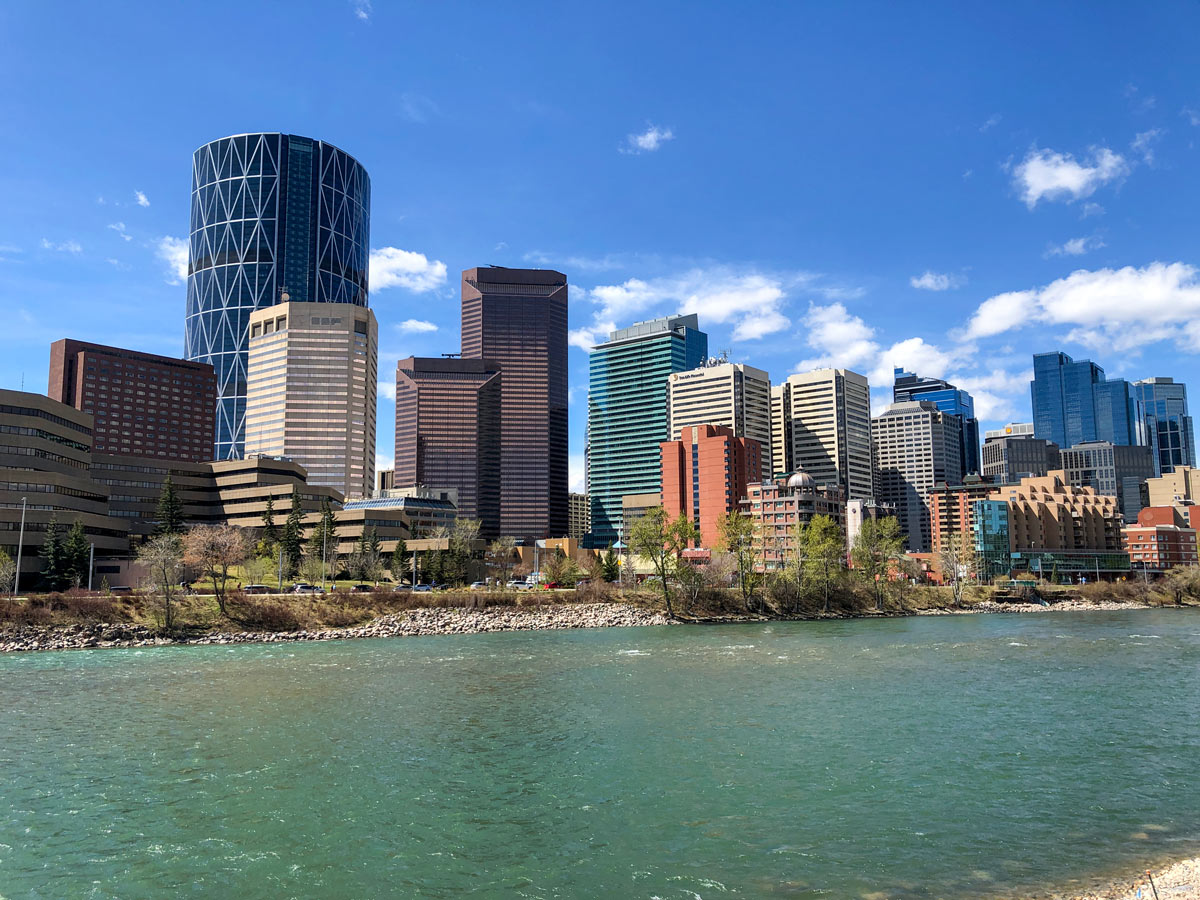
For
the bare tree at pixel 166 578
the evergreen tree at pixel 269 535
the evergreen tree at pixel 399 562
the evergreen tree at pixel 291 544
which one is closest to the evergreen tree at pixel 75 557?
the bare tree at pixel 166 578

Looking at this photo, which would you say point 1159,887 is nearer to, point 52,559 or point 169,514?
point 52,559

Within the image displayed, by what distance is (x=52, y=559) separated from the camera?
12038 centimetres

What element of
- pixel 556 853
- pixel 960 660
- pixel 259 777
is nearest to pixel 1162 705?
pixel 960 660

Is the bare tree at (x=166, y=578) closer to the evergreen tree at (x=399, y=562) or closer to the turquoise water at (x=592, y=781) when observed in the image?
the turquoise water at (x=592, y=781)

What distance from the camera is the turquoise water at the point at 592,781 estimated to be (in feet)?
77.2

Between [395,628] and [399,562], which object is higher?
[399,562]

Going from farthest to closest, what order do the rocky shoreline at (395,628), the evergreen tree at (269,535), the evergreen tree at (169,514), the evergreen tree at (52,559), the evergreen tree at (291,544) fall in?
the evergreen tree at (269,535), the evergreen tree at (169,514), the evergreen tree at (291,544), the evergreen tree at (52,559), the rocky shoreline at (395,628)

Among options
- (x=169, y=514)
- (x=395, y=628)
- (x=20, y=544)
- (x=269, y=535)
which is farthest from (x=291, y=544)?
(x=395, y=628)

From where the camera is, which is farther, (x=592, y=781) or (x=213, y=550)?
(x=213, y=550)

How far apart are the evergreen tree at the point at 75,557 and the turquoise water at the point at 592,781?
65.6m

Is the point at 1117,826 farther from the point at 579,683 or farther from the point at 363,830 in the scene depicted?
the point at 579,683

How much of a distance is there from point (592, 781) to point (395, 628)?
73510 millimetres

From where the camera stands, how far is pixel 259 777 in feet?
108

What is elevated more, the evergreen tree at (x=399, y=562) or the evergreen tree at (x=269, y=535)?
the evergreen tree at (x=269, y=535)
